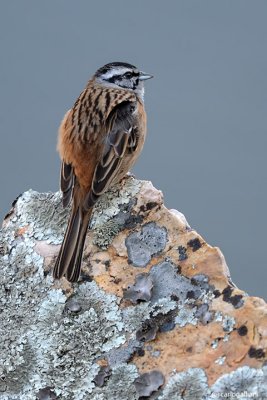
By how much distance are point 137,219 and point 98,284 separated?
0.42m

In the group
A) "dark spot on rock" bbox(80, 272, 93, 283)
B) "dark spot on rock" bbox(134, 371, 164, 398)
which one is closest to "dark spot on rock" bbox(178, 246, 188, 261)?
"dark spot on rock" bbox(80, 272, 93, 283)

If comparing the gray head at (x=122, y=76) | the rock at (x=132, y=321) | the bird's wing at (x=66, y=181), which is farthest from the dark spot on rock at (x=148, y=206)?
the gray head at (x=122, y=76)

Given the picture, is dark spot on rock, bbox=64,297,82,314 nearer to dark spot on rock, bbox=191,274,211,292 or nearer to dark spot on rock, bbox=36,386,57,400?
dark spot on rock, bbox=36,386,57,400

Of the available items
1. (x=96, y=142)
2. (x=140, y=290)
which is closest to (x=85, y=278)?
(x=140, y=290)

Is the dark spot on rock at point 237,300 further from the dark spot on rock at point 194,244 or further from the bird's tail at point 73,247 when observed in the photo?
the bird's tail at point 73,247

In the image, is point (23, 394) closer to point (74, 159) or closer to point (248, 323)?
point (248, 323)

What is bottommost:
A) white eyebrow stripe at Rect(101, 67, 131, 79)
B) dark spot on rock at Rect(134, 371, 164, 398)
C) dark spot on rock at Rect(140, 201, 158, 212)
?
dark spot on rock at Rect(134, 371, 164, 398)

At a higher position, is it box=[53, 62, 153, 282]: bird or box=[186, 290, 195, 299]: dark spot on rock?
box=[53, 62, 153, 282]: bird

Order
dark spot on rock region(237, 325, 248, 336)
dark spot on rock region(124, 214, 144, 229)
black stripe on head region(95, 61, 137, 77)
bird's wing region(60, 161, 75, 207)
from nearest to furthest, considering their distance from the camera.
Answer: dark spot on rock region(237, 325, 248, 336) < dark spot on rock region(124, 214, 144, 229) < bird's wing region(60, 161, 75, 207) < black stripe on head region(95, 61, 137, 77)

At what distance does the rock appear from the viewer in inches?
110

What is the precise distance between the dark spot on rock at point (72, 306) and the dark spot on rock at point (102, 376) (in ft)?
0.91

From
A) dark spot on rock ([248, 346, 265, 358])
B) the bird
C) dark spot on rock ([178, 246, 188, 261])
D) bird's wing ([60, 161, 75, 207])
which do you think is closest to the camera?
dark spot on rock ([248, 346, 265, 358])

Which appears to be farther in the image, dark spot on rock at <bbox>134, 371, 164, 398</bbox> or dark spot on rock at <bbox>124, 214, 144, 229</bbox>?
dark spot on rock at <bbox>124, 214, 144, 229</bbox>

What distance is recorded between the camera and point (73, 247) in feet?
10.7
